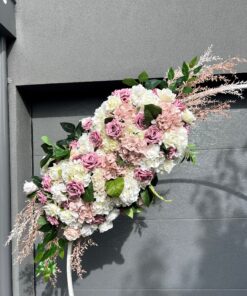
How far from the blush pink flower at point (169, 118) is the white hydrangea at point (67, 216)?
0.69m

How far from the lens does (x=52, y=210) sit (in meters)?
1.79

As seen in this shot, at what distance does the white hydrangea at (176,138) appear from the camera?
1.66m

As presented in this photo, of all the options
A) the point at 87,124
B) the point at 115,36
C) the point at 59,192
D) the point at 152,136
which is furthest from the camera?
the point at 115,36

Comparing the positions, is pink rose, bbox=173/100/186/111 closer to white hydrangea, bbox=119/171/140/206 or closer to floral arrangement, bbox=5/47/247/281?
floral arrangement, bbox=5/47/247/281

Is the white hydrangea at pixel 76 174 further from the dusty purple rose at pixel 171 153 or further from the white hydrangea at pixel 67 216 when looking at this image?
the dusty purple rose at pixel 171 153

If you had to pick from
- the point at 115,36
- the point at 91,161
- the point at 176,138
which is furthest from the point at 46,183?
the point at 115,36

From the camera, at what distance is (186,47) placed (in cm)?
242

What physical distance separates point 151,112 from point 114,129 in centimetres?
21

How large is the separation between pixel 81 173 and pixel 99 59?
1.12 m

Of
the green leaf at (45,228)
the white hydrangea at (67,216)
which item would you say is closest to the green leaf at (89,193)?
the white hydrangea at (67,216)

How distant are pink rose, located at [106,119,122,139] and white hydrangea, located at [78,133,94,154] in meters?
0.15

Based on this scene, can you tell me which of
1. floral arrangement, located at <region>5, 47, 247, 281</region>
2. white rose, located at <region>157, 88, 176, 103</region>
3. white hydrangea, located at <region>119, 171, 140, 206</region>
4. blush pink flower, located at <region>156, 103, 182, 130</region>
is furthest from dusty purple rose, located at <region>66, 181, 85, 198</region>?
white rose, located at <region>157, 88, 176, 103</region>

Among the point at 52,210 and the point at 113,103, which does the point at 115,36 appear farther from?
the point at 52,210

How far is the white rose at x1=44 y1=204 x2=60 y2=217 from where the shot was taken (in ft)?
5.86
